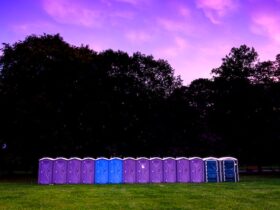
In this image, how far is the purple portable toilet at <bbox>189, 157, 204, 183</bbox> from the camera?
20.7 meters

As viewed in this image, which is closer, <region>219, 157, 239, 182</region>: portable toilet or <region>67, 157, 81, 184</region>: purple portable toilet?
<region>67, 157, 81, 184</region>: purple portable toilet

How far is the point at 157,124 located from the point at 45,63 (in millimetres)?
12132

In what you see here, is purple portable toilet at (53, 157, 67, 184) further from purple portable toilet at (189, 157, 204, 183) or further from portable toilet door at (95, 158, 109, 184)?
purple portable toilet at (189, 157, 204, 183)

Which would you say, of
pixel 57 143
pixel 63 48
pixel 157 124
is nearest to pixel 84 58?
pixel 63 48

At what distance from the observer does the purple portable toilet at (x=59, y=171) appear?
20.3 meters

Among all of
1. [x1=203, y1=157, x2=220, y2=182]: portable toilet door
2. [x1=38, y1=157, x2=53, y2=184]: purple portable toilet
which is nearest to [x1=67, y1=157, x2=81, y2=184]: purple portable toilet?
[x1=38, y1=157, x2=53, y2=184]: purple portable toilet

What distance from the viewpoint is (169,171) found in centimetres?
2078

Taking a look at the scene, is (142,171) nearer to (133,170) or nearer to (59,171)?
(133,170)

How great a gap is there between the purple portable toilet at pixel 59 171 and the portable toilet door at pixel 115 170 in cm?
258

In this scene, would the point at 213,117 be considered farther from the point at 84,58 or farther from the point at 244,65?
the point at 84,58

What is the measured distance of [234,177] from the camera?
2089cm

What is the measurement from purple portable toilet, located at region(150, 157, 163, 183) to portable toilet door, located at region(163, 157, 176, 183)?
23cm

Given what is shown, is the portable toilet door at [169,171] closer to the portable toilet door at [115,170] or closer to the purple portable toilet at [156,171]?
the purple portable toilet at [156,171]

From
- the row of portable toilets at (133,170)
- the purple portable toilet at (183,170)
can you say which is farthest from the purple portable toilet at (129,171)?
the purple portable toilet at (183,170)
